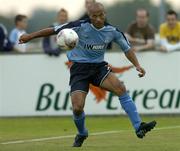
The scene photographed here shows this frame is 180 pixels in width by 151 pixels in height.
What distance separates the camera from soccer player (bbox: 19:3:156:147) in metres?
14.6

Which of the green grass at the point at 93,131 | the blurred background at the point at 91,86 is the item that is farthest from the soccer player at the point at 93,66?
the blurred background at the point at 91,86

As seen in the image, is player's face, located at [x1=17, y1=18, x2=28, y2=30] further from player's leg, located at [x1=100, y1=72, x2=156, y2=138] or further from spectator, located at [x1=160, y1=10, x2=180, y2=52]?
player's leg, located at [x1=100, y1=72, x2=156, y2=138]

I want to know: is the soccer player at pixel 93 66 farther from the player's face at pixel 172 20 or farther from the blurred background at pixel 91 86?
the player's face at pixel 172 20

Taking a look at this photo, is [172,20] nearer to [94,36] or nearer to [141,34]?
[141,34]

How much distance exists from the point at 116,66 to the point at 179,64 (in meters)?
1.47

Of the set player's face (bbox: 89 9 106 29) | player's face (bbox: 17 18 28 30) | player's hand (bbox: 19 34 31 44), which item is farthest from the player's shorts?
player's face (bbox: 17 18 28 30)

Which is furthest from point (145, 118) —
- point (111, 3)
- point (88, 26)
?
point (111, 3)

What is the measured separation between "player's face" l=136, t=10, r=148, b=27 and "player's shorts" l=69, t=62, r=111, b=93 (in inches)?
259

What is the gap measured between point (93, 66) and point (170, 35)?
7.00 m

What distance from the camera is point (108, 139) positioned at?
627 inches

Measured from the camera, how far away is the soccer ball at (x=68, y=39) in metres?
14.3

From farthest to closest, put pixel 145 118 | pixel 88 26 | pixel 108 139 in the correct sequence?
pixel 145 118 → pixel 108 139 → pixel 88 26

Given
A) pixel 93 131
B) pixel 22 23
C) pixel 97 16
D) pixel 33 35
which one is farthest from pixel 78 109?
pixel 22 23

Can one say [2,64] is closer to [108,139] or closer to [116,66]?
[116,66]
